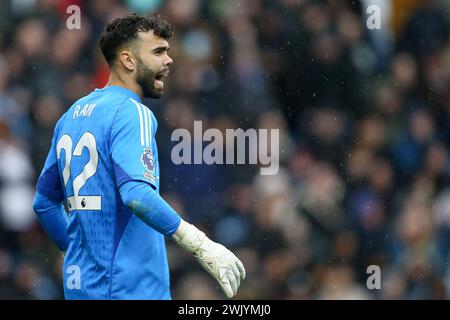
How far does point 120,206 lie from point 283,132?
15.6 feet

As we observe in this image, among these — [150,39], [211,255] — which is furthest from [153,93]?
[211,255]

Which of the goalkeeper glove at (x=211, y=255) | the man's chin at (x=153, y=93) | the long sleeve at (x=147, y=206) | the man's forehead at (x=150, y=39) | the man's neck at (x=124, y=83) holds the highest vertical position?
the man's forehead at (x=150, y=39)

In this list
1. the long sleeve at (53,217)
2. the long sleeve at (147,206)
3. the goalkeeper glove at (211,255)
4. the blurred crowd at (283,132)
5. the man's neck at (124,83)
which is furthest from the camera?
the blurred crowd at (283,132)

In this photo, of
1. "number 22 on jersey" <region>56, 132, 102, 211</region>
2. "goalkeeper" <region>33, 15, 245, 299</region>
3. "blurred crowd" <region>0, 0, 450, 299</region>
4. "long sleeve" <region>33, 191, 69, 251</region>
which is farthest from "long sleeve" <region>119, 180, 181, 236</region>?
"blurred crowd" <region>0, 0, 450, 299</region>

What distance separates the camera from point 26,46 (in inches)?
371

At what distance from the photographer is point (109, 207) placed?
16.5 feet

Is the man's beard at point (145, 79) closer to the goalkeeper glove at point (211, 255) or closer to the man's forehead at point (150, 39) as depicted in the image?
the man's forehead at point (150, 39)

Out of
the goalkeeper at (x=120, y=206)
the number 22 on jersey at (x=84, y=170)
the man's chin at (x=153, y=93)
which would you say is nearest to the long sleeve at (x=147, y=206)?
the goalkeeper at (x=120, y=206)

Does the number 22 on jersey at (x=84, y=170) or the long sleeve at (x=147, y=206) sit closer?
the long sleeve at (x=147, y=206)

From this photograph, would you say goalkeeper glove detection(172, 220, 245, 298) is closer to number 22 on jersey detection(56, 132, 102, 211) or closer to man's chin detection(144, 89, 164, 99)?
number 22 on jersey detection(56, 132, 102, 211)

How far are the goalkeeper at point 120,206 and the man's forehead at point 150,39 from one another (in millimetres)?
81

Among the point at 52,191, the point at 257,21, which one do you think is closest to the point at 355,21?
the point at 257,21

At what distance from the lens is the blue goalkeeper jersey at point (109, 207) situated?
5.01 metres

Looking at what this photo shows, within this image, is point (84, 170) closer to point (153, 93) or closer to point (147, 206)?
point (147, 206)
